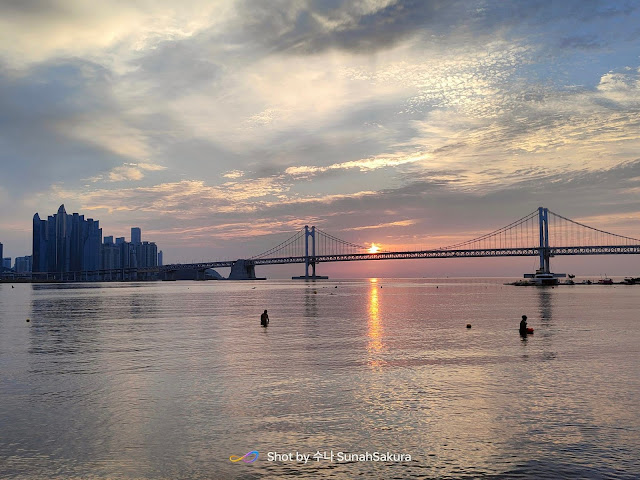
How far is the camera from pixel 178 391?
1925 centimetres

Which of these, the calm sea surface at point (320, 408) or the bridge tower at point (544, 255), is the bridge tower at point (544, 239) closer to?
the bridge tower at point (544, 255)

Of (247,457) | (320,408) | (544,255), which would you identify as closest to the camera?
(247,457)

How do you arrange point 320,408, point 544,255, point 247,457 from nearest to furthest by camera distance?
1. point 247,457
2. point 320,408
3. point 544,255

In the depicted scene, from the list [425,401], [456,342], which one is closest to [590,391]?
[425,401]

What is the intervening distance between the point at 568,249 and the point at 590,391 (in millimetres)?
175328

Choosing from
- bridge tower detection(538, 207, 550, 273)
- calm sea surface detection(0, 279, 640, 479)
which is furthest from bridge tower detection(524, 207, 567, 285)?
calm sea surface detection(0, 279, 640, 479)

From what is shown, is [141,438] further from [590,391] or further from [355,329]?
[355,329]

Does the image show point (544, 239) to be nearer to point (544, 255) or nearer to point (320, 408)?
point (544, 255)

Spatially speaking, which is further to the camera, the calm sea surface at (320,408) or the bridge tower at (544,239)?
the bridge tower at (544,239)

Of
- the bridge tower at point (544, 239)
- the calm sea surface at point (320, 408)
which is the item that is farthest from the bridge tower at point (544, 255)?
the calm sea surface at point (320, 408)

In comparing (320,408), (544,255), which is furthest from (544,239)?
(320,408)

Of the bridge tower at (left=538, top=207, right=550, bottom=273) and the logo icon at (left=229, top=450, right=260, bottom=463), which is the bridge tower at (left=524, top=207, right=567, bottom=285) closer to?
the bridge tower at (left=538, top=207, right=550, bottom=273)

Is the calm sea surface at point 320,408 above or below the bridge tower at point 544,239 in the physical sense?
below

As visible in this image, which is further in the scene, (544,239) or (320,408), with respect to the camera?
(544,239)
